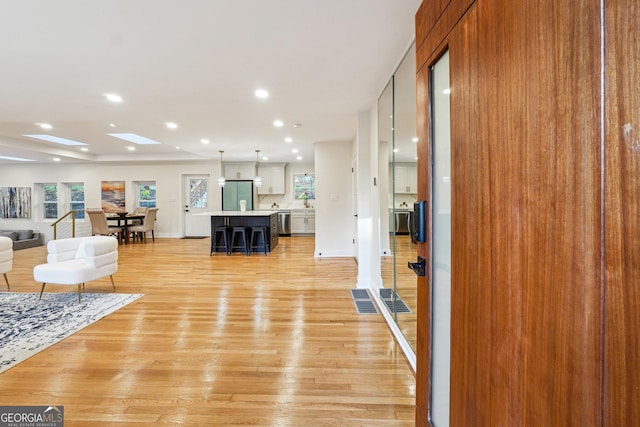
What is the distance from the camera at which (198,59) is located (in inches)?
99.2

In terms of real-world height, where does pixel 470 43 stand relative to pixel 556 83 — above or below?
above

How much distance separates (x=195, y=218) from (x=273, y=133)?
16.9ft

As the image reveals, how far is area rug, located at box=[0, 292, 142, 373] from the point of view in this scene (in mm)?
2342

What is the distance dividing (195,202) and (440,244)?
30.2ft

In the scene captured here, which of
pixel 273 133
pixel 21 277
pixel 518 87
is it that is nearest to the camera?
pixel 518 87

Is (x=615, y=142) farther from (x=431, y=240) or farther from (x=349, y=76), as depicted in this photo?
(x=349, y=76)

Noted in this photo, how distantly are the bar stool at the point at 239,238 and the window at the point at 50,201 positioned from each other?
262 inches

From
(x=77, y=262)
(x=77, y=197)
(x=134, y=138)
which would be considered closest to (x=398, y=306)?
(x=77, y=262)

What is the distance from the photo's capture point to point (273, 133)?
213 inches

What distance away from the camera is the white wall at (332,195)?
19.7 feet

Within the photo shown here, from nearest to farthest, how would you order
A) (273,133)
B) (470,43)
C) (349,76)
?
(470,43) < (349,76) < (273,133)

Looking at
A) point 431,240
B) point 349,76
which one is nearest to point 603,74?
point 431,240

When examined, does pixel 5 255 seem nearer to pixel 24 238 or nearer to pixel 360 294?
pixel 360 294

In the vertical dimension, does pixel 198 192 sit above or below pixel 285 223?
above
